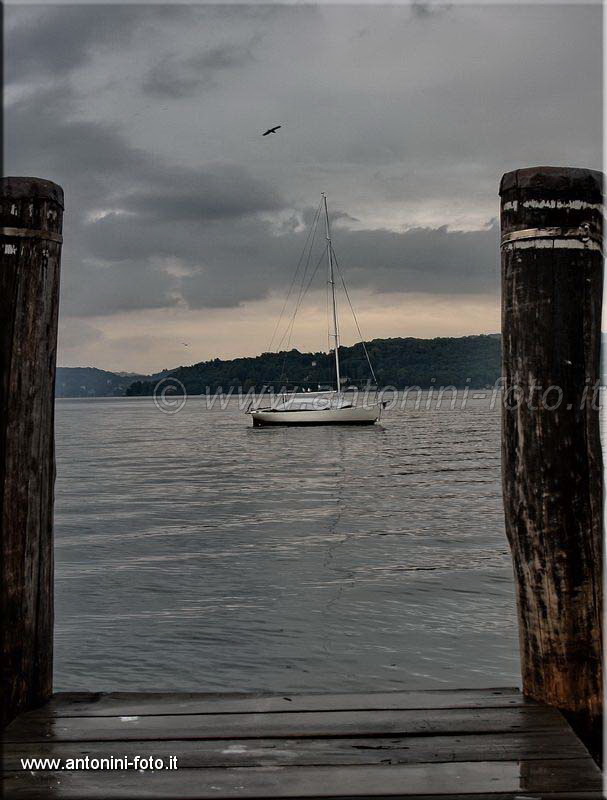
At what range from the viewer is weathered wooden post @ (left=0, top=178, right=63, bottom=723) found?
3936 mm

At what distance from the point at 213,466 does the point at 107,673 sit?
27.0 meters

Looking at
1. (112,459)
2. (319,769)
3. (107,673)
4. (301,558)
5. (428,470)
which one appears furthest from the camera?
(112,459)

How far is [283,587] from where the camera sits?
11.0 meters

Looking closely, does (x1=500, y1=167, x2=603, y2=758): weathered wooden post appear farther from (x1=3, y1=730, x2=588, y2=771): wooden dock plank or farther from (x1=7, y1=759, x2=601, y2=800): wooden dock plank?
(x1=7, y1=759, x2=601, y2=800): wooden dock plank

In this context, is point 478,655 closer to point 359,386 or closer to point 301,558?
point 301,558

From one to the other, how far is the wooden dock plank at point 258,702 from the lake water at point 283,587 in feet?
9.71

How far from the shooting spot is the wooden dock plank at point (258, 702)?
4.00m

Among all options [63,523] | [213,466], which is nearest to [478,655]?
[63,523]

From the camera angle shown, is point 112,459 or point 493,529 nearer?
point 493,529

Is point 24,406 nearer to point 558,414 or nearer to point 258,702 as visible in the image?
point 258,702

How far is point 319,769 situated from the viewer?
334 centimetres

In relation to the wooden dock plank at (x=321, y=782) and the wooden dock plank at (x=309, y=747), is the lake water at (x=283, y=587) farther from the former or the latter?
the wooden dock plank at (x=321, y=782)

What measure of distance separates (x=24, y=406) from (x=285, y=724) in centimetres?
194

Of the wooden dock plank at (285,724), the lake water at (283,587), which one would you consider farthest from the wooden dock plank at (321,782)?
the lake water at (283,587)
